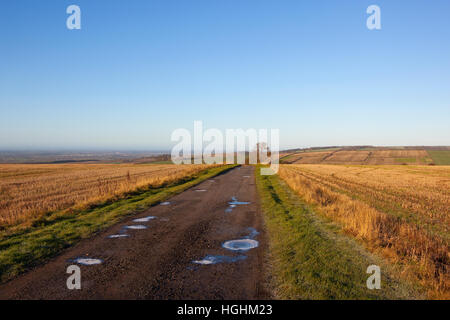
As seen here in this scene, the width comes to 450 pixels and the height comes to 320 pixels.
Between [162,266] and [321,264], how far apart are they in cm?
374

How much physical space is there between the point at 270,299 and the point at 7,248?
753 cm

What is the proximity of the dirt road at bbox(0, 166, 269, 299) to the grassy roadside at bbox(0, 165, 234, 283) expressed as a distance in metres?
0.47

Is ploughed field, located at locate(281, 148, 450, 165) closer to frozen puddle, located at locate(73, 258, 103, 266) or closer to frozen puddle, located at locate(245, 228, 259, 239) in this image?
frozen puddle, located at locate(245, 228, 259, 239)

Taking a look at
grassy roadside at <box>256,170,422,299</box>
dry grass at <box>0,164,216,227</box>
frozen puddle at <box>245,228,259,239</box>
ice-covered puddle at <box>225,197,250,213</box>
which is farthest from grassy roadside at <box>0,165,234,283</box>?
grassy roadside at <box>256,170,422,299</box>

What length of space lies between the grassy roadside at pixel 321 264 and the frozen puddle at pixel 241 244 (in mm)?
550

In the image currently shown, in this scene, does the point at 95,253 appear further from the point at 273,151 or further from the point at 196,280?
the point at 273,151

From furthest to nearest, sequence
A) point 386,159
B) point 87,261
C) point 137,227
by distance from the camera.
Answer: point 386,159
point 137,227
point 87,261

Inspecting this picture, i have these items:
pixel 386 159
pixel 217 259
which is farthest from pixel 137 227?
pixel 386 159

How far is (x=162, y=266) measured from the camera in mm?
6078

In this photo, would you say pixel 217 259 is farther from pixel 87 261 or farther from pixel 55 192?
pixel 55 192

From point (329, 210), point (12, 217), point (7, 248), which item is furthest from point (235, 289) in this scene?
point (12, 217)

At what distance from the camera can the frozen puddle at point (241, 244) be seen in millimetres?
7359

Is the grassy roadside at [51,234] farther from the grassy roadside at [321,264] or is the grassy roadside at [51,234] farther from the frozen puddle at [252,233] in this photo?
the grassy roadside at [321,264]

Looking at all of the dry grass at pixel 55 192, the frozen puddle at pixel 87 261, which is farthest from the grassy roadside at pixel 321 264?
the dry grass at pixel 55 192
